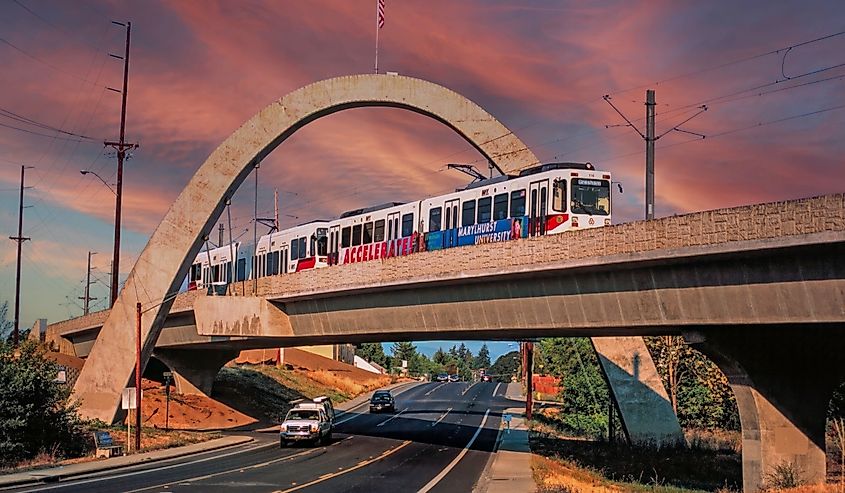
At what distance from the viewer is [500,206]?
108 ft

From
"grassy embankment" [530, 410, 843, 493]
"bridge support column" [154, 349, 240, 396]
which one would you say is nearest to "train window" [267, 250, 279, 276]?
"bridge support column" [154, 349, 240, 396]

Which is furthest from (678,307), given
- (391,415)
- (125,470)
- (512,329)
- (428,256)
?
(391,415)

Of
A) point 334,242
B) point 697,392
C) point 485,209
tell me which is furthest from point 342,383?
point 485,209

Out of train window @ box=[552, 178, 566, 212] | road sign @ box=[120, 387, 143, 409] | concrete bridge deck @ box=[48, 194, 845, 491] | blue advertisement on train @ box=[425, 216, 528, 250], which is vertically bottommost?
road sign @ box=[120, 387, 143, 409]

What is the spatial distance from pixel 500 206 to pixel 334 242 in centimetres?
1437

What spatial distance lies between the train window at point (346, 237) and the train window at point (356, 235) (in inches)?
13.1


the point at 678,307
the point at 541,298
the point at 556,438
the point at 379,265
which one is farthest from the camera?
the point at 556,438

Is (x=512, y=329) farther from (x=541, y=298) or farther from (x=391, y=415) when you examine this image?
(x=391, y=415)

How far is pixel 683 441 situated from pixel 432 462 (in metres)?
10.9

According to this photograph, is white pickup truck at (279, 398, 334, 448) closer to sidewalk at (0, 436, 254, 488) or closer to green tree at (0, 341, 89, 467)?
sidewalk at (0, 436, 254, 488)

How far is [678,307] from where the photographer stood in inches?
906

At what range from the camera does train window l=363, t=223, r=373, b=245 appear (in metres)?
41.5

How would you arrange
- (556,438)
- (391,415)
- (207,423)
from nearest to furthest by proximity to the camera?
(556,438)
(207,423)
(391,415)

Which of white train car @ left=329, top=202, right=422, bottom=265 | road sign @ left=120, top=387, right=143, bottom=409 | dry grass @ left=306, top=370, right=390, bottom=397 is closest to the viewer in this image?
road sign @ left=120, top=387, right=143, bottom=409
